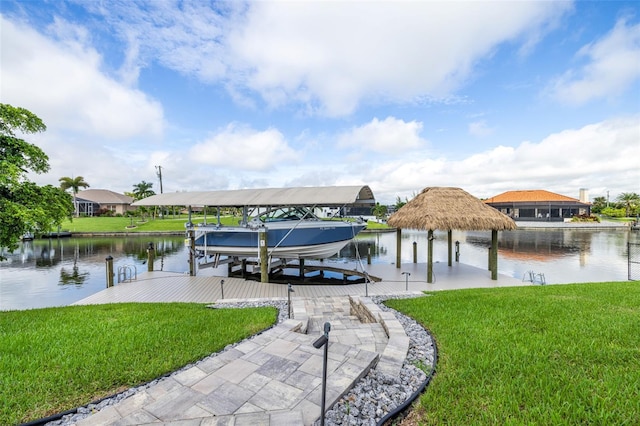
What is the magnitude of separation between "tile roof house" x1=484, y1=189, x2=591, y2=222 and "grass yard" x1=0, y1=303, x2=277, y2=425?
51.0 m

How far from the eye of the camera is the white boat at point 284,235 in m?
11.0

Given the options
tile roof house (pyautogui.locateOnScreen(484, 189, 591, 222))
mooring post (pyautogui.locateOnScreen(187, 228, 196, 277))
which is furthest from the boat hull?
tile roof house (pyautogui.locateOnScreen(484, 189, 591, 222))

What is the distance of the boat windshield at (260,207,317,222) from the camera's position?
37.6ft

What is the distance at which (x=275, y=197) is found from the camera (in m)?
10.1

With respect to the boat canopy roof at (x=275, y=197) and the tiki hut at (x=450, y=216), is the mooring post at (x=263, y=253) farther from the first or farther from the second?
the tiki hut at (x=450, y=216)

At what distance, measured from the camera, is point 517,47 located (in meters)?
12.0

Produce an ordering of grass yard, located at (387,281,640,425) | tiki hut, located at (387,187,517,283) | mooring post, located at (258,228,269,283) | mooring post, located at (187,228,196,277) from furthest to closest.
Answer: mooring post, located at (187,228,196,277) → mooring post, located at (258,228,269,283) → tiki hut, located at (387,187,517,283) → grass yard, located at (387,281,640,425)

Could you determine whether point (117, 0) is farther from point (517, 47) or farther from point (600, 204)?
point (600, 204)

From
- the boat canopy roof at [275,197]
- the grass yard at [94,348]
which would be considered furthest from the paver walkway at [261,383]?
the boat canopy roof at [275,197]

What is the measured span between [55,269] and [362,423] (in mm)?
19836

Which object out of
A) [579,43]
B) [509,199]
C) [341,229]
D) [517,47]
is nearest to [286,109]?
[341,229]

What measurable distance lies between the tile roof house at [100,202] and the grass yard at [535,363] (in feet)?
192

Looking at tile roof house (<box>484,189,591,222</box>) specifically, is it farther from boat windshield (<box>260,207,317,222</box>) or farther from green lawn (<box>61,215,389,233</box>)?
boat windshield (<box>260,207,317,222</box>)

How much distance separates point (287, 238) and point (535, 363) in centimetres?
874
